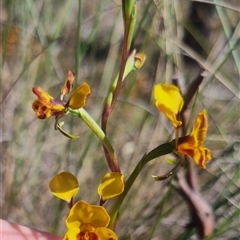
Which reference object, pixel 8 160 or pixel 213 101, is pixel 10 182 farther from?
pixel 213 101

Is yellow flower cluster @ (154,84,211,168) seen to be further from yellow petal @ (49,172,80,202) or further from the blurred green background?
the blurred green background

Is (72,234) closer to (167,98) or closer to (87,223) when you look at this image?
(87,223)

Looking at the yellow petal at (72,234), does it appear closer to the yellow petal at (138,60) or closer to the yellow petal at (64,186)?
the yellow petal at (64,186)

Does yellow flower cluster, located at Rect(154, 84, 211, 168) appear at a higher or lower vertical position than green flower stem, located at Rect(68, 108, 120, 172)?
higher

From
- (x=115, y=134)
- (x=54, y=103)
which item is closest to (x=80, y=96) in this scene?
(x=54, y=103)

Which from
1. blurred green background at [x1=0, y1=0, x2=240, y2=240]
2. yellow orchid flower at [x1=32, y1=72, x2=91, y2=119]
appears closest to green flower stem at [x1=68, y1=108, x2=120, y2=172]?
yellow orchid flower at [x1=32, y1=72, x2=91, y2=119]

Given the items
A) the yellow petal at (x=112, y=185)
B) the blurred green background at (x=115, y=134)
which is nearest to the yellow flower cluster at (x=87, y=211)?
the yellow petal at (x=112, y=185)

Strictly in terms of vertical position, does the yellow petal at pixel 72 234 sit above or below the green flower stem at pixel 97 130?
below
